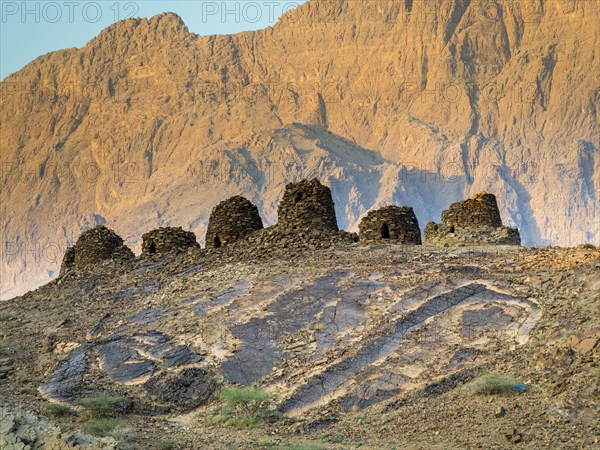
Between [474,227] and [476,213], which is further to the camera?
[476,213]

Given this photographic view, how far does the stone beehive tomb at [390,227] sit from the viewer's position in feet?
96.4

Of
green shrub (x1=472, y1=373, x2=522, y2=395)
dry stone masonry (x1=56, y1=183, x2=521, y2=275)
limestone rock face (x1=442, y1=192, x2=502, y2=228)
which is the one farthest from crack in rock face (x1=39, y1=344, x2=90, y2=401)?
limestone rock face (x1=442, y1=192, x2=502, y2=228)

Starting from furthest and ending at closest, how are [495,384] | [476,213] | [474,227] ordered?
[476,213]
[474,227]
[495,384]

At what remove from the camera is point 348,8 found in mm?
177250

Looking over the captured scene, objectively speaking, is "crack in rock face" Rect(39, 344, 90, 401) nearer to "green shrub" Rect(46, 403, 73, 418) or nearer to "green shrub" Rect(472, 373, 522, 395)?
"green shrub" Rect(46, 403, 73, 418)

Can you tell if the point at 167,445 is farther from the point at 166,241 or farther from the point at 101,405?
the point at 166,241

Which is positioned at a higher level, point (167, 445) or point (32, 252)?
point (167, 445)

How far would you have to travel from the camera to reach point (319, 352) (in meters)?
20.6

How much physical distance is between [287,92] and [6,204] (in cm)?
4919

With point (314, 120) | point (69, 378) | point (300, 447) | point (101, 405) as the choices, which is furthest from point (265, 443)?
point (314, 120)

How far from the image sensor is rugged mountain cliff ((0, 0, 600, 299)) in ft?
474

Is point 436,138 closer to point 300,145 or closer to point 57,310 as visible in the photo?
point 300,145

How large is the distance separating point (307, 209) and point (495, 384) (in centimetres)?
1339

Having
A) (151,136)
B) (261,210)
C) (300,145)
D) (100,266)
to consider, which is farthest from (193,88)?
(100,266)
